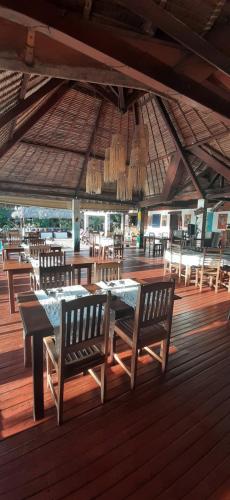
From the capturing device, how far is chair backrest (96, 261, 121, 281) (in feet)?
11.1

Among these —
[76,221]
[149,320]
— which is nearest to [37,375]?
[149,320]

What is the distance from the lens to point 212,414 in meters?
1.95

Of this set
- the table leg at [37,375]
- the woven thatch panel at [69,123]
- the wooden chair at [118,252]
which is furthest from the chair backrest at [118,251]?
the table leg at [37,375]

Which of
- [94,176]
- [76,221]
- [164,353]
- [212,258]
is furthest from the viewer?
[76,221]

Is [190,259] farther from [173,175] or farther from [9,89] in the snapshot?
[9,89]

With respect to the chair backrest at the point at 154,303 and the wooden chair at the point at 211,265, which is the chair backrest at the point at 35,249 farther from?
the wooden chair at the point at 211,265

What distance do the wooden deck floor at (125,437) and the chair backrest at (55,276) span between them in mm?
923

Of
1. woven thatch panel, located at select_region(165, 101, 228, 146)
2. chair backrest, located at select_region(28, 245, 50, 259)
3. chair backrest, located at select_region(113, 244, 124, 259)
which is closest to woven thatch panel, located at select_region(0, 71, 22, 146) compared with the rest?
chair backrest, located at select_region(28, 245, 50, 259)

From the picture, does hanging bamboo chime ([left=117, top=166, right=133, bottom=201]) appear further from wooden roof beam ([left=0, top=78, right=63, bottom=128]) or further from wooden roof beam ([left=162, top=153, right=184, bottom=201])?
wooden roof beam ([left=162, top=153, right=184, bottom=201])

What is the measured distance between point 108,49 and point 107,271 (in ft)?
8.54

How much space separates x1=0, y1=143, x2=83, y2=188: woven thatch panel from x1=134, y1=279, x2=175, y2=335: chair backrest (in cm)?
658

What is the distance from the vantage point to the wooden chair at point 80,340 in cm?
170

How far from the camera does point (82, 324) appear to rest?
177cm

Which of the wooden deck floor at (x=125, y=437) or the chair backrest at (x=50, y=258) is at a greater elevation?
the chair backrest at (x=50, y=258)
